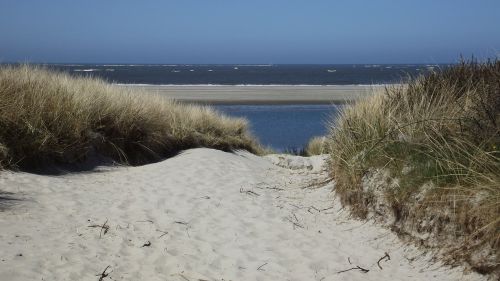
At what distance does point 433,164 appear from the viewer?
5.90m

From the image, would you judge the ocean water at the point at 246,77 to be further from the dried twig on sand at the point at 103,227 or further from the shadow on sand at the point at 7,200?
the shadow on sand at the point at 7,200

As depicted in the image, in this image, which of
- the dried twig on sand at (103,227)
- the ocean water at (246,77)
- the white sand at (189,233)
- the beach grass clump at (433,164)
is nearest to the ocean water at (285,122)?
the ocean water at (246,77)

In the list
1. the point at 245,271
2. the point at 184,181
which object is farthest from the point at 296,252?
the point at 184,181

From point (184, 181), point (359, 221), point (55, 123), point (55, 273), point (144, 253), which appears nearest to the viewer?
point (55, 273)

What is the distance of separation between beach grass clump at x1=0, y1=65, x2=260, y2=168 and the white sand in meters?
0.70

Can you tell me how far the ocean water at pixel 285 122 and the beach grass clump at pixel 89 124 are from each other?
3093 mm

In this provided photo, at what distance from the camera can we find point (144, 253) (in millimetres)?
5422

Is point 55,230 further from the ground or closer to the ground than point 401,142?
closer to the ground

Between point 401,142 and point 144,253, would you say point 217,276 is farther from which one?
point 401,142

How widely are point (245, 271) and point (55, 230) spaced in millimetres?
2055

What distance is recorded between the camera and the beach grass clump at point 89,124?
8.59 meters

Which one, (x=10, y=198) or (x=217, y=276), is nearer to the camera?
(x=217, y=276)

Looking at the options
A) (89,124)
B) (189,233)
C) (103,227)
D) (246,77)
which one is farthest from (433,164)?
(246,77)

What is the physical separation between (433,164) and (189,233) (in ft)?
9.16
